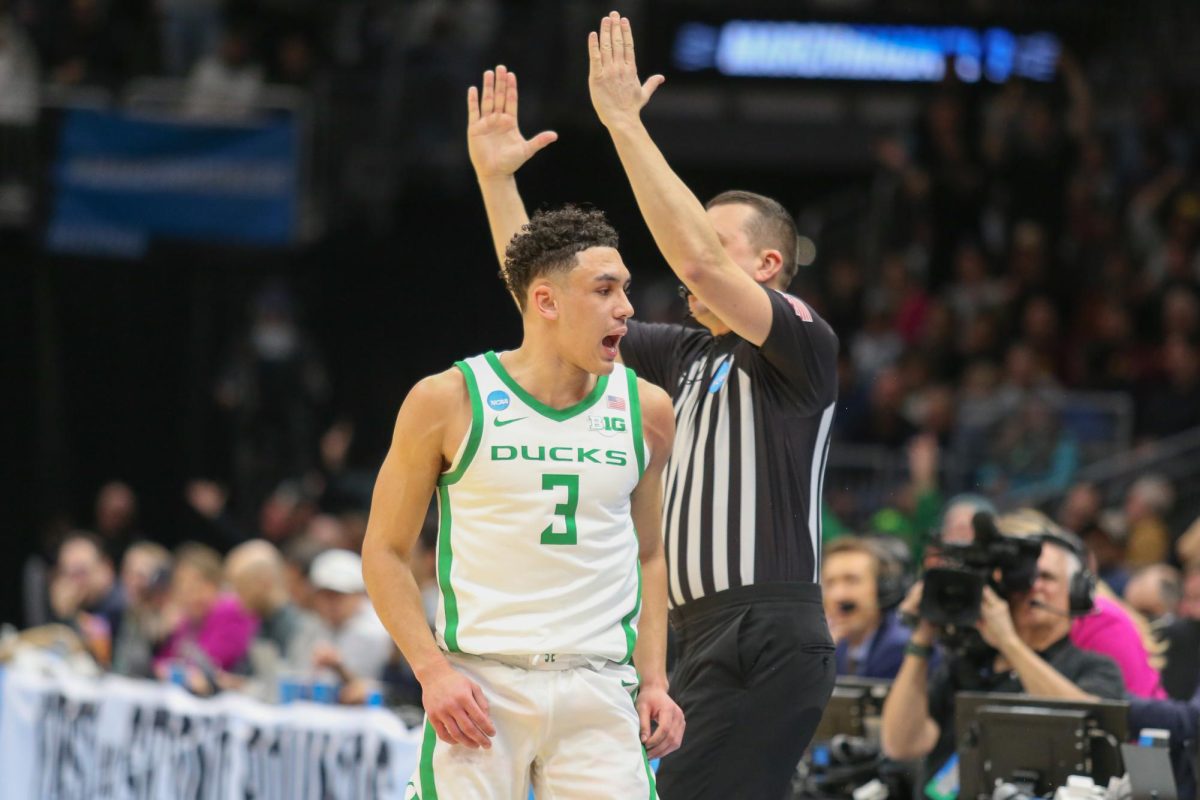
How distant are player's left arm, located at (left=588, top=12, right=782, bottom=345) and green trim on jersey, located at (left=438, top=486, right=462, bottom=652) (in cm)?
84

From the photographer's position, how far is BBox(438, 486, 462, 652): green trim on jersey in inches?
177

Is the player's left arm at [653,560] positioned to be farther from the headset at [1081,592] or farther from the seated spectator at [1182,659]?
the seated spectator at [1182,659]

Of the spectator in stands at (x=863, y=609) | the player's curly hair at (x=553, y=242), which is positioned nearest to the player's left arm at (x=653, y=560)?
the player's curly hair at (x=553, y=242)

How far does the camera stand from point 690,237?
15.8ft

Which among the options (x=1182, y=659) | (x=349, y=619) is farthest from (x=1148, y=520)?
(x=349, y=619)

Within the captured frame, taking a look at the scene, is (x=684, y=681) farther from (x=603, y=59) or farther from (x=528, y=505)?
(x=603, y=59)

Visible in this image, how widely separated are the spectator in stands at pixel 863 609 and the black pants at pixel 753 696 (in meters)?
2.82

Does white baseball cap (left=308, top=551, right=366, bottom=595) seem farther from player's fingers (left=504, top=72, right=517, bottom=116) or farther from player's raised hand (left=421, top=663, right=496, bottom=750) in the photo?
player's raised hand (left=421, top=663, right=496, bottom=750)

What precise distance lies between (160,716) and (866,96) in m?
10.6

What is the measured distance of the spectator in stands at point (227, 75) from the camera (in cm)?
1631

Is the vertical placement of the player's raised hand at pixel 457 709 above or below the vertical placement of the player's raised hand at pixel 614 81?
below

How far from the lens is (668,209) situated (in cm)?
482

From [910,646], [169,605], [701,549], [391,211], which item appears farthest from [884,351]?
[701,549]

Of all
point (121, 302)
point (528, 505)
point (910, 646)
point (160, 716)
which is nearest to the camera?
point (528, 505)
